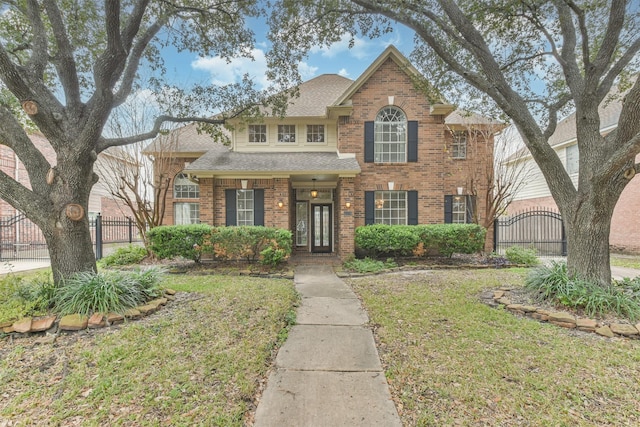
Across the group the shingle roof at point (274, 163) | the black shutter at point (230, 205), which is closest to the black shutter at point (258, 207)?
the black shutter at point (230, 205)

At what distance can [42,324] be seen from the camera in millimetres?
3916

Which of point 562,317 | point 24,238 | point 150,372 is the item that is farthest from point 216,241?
point 24,238

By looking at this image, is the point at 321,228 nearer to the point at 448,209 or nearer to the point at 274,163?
the point at 274,163

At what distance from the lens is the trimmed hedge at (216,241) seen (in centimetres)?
850

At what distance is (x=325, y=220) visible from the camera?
12375mm

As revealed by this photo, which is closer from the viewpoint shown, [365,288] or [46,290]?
[46,290]

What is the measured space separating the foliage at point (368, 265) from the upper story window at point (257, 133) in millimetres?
6426

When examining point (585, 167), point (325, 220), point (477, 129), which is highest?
point (477, 129)

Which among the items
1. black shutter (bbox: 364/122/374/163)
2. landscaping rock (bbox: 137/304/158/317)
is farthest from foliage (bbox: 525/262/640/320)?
landscaping rock (bbox: 137/304/158/317)

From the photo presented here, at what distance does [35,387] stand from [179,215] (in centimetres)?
1144

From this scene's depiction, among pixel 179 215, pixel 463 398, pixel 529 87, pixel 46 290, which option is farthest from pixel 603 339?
pixel 179 215

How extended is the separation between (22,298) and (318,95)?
12.0 meters

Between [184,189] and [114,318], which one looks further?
[184,189]

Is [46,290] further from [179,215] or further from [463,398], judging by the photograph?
[179,215]
